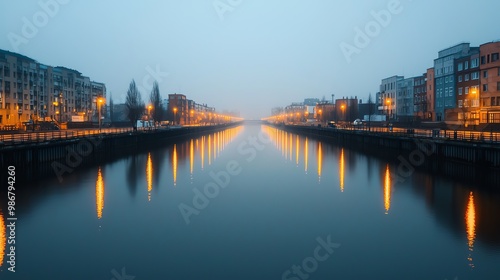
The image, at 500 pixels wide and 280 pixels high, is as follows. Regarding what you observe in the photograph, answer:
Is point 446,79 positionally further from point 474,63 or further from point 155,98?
point 155,98

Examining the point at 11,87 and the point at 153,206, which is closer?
the point at 153,206

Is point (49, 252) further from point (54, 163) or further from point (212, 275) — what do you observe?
point (54, 163)

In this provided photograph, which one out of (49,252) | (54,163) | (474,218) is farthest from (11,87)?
(474,218)

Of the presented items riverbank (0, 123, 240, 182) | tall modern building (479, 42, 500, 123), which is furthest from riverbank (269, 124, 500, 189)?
riverbank (0, 123, 240, 182)

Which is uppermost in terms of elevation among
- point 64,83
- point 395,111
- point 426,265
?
point 64,83

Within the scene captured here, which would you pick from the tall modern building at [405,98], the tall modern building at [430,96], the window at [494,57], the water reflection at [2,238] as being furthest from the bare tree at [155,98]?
the water reflection at [2,238]

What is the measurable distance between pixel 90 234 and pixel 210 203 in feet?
26.9

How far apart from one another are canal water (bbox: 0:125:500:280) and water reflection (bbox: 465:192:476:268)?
4 centimetres

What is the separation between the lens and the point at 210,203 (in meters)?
25.4

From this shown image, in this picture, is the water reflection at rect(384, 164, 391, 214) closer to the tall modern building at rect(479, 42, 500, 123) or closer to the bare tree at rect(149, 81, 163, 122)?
the tall modern building at rect(479, 42, 500, 123)

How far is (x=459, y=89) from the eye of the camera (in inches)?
2847

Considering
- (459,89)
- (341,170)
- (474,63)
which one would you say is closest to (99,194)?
(341,170)

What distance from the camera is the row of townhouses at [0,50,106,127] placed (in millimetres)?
79000

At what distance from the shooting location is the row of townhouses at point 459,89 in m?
60.9
